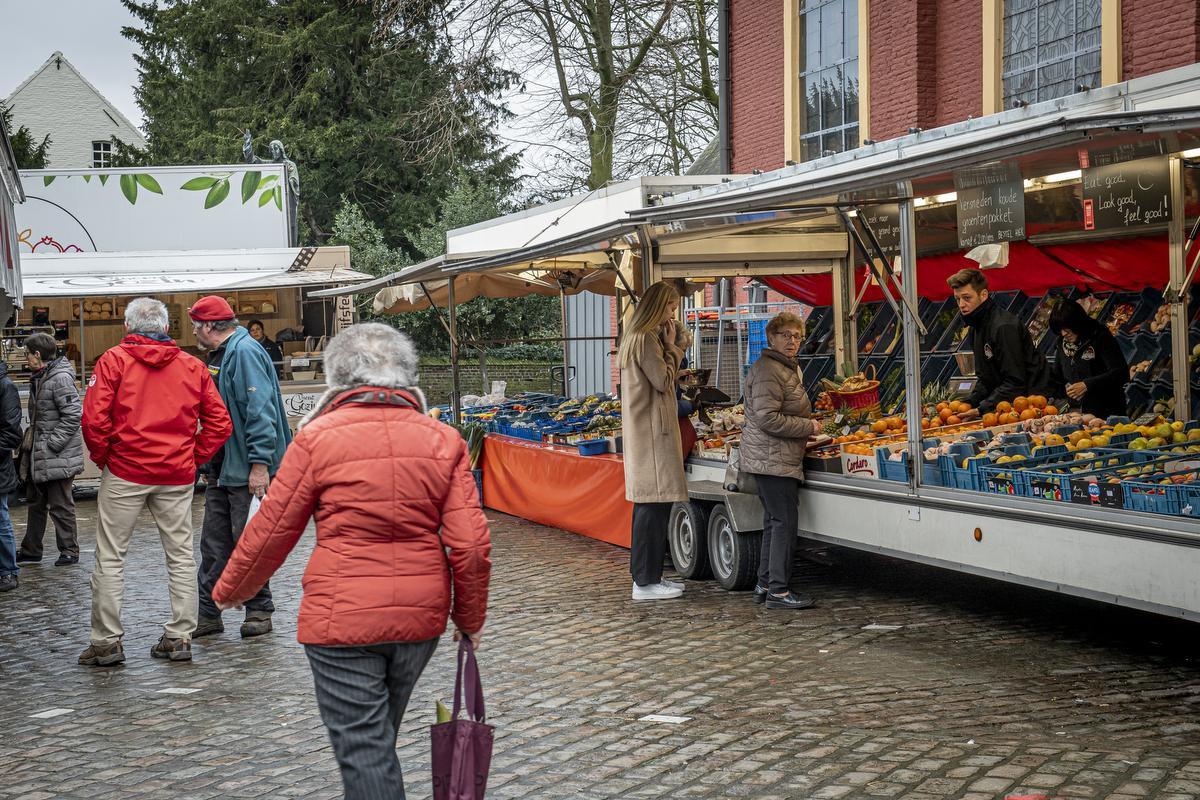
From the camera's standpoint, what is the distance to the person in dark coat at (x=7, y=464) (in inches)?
385

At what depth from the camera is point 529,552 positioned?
11.3m

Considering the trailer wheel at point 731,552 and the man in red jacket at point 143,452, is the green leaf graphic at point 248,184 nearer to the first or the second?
the trailer wheel at point 731,552

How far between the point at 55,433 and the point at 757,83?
11121 mm

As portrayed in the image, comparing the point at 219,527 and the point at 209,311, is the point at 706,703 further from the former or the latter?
the point at 209,311

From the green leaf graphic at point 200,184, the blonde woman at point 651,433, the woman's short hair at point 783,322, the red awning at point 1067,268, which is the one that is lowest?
the blonde woman at point 651,433

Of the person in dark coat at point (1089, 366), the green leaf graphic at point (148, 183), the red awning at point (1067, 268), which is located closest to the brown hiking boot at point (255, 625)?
the person in dark coat at point (1089, 366)

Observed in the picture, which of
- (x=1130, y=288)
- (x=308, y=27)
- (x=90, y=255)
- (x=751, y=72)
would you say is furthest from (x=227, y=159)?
(x=1130, y=288)

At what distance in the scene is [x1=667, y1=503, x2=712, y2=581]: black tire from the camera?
9367 mm

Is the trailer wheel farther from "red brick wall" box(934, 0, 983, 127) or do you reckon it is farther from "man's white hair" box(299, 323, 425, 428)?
"red brick wall" box(934, 0, 983, 127)

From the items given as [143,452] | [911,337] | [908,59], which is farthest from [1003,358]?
[908,59]

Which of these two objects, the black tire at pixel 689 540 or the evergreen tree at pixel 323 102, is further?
the evergreen tree at pixel 323 102

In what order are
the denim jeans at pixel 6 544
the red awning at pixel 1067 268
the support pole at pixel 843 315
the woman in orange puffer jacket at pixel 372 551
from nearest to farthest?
the woman in orange puffer jacket at pixel 372 551 < the denim jeans at pixel 6 544 < the red awning at pixel 1067 268 < the support pole at pixel 843 315

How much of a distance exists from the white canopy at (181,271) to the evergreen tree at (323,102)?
1795 cm

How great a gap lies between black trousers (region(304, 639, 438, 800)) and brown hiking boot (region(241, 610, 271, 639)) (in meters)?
4.48
